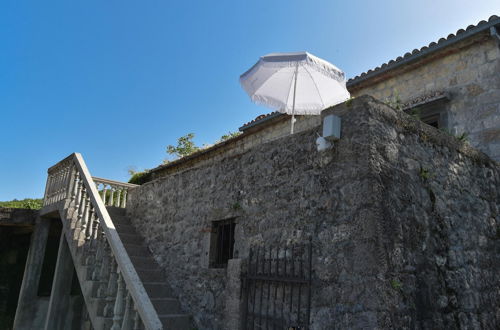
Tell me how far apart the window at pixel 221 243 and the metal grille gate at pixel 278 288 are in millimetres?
732

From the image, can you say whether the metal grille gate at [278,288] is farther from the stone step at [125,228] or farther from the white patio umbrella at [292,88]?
the stone step at [125,228]

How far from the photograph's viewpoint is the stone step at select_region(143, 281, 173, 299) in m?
5.33

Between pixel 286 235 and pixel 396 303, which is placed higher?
pixel 286 235

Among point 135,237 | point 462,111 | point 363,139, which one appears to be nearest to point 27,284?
point 135,237

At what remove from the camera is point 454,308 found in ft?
11.2

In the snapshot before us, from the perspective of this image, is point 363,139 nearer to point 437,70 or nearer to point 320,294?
point 320,294

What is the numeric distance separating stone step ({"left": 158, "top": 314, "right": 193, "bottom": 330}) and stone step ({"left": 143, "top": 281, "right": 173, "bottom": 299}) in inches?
22.8

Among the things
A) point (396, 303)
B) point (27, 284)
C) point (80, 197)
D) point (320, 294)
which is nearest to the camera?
point (396, 303)

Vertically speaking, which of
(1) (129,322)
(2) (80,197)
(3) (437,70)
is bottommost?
(1) (129,322)

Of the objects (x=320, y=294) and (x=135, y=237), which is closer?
(x=320, y=294)

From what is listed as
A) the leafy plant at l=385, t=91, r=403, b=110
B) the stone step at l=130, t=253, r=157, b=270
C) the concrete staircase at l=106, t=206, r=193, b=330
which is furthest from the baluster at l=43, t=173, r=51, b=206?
the leafy plant at l=385, t=91, r=403, b=110

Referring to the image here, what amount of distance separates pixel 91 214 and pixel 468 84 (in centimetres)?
649

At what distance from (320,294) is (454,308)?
1295mm

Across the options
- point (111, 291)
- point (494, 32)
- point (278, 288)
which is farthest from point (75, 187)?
point (494, 32)
